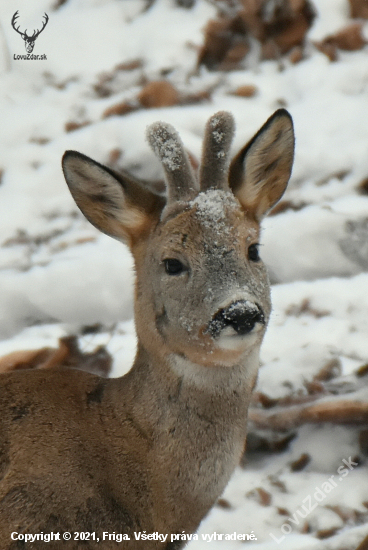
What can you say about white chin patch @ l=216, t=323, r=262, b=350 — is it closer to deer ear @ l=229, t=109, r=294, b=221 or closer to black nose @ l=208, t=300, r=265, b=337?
black nose @ l=208, t=300, r=265, b=337

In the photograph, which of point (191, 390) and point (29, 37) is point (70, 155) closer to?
point (191, 390)

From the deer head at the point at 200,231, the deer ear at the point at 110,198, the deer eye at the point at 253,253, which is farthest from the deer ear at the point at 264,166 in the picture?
the deer ear at the point at 110,198

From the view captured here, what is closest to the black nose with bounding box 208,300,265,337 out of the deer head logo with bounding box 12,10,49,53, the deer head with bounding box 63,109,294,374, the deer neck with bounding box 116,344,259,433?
the deer head with bounding box 63,109,294,374

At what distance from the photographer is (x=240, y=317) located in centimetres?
280

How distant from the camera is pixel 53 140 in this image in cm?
625

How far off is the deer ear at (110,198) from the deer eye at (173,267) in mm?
265

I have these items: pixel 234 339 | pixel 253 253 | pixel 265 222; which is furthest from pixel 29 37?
pixel 234 339

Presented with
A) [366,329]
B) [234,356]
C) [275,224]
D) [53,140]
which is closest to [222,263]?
[234,356]

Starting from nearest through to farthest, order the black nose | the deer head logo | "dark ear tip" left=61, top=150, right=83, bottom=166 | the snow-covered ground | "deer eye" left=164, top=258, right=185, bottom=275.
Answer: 1. the black nose
2. "deer eye" left=164, top=258, right=185, bottom=275
3. "dark ear tip" left=61, top=150, right=83, bottom=166
4. the snow-covered ground
5. the deer head logo

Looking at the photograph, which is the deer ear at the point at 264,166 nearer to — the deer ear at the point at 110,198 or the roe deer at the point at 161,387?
the roe deer at the point at 161,387

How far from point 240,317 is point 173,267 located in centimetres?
40

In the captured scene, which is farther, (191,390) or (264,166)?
(264,166)

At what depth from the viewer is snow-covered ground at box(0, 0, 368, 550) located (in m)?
4.02

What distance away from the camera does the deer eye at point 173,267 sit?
308 centimetres
